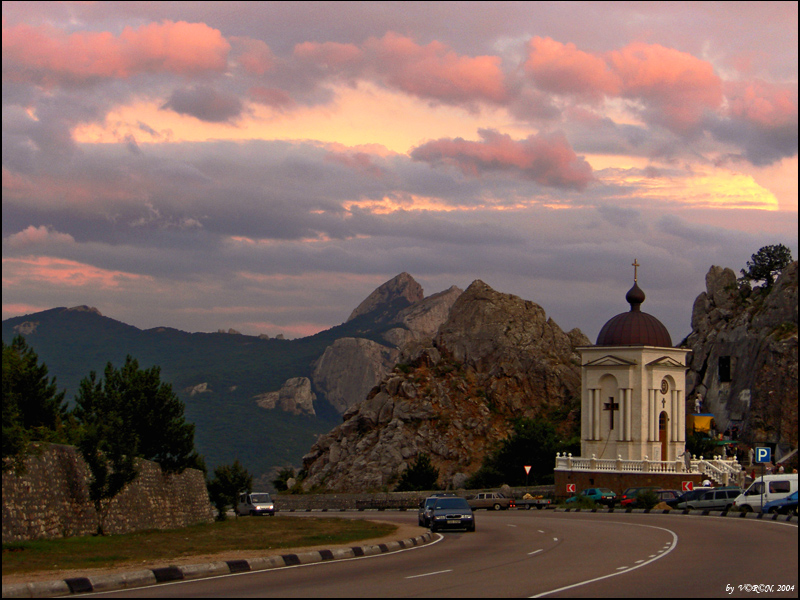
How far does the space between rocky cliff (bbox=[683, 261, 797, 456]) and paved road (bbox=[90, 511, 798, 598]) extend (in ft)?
144

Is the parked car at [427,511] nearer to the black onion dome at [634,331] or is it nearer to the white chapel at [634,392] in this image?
the white chapel at [634,392]

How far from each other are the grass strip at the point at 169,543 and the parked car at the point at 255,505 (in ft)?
44.1

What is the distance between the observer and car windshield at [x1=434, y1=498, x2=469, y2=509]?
35675mm

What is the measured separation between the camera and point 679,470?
59.6 m

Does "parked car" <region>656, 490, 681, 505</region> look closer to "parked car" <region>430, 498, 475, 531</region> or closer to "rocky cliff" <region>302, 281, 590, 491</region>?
"parked car" <region>430, 498, 475, 531</region>

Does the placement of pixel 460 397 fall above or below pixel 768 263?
below

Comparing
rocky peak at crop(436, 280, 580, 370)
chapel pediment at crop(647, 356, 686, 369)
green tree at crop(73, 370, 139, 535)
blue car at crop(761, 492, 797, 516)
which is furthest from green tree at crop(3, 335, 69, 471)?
rocky peak at crop(436, 280, 580, 370)

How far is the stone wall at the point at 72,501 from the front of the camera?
25.7 meters

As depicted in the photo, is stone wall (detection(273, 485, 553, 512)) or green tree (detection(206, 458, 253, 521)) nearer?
green tree (detection(206, 458, 253, 521))

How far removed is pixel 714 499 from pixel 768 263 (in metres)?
55.0

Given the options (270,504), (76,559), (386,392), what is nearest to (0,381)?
(76,559)

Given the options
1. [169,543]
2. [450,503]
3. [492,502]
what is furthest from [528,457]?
[169,543]

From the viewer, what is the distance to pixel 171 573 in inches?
785

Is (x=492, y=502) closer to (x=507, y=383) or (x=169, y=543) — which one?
(x=169, y=543)
